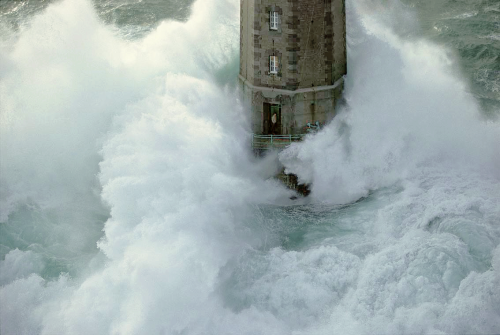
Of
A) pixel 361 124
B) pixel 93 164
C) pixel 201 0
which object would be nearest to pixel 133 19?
pixel 201 0

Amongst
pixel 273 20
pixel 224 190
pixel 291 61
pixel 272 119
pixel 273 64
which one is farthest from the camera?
pixel 272 119

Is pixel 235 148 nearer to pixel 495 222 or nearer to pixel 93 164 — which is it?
pixel 93 164

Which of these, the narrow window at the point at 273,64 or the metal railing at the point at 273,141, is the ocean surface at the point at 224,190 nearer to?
the metal railing at the point at 273,141

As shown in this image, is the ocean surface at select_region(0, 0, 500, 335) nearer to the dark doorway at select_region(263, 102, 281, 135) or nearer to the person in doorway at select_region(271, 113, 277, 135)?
the dark doorway at select_region(263, 102, 281, 135)

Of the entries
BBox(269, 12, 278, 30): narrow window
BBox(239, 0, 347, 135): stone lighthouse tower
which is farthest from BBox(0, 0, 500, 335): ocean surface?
BBox(269, 12, 278, 30): narrow window

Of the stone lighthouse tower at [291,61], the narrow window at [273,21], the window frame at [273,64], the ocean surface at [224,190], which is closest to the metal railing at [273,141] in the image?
the stone lighthouse tower at [291,61]

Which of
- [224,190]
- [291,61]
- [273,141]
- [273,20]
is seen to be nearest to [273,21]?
[273,20]

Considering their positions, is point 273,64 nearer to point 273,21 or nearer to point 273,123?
point 273,21
